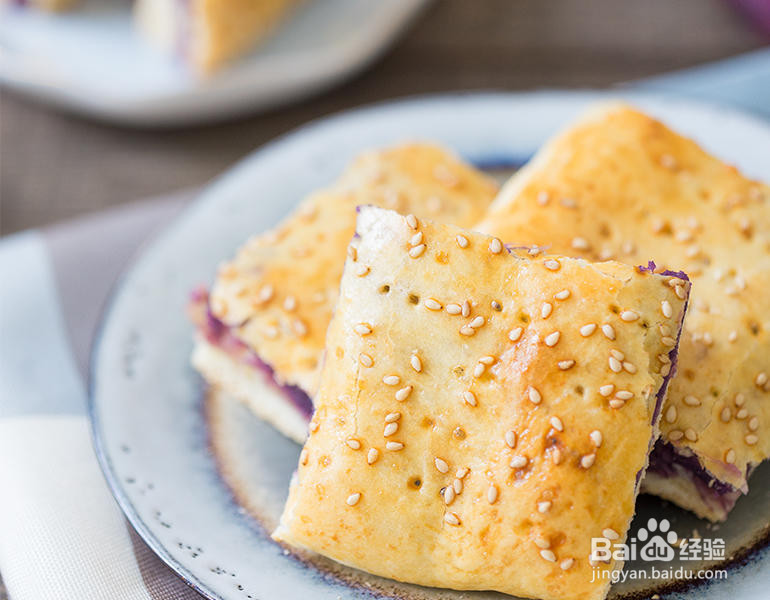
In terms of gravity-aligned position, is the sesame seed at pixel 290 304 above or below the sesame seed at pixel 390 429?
below

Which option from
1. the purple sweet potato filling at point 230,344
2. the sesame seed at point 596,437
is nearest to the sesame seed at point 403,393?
the sesame seed at point 596,437

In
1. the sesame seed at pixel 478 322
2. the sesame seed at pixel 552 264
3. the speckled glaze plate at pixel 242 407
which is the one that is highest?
the sesame seed at pixel 552 264

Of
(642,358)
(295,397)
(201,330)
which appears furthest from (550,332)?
(201,330)

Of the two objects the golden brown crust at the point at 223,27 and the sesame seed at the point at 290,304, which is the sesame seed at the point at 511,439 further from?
the golden brown crust at the point at 223,27

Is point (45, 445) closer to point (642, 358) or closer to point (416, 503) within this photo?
point (416, 503)

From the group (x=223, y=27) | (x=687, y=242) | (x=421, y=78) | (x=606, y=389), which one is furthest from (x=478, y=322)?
Result: (x=421, y=78)

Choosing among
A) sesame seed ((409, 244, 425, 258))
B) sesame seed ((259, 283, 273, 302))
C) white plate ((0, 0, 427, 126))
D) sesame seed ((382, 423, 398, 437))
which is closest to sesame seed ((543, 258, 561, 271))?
sesame seed ((409, 244, 425, 258))

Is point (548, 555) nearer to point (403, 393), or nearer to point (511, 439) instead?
point (511, 439)
